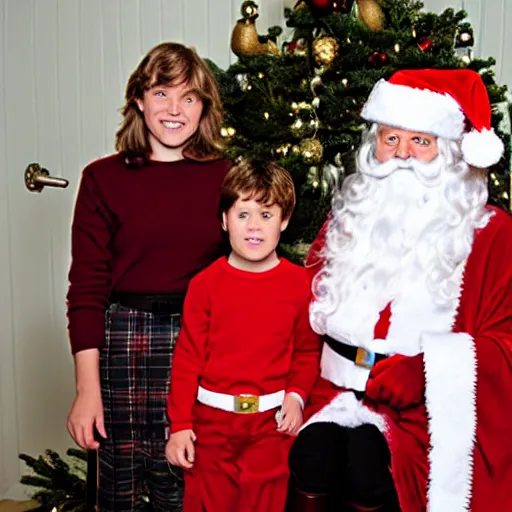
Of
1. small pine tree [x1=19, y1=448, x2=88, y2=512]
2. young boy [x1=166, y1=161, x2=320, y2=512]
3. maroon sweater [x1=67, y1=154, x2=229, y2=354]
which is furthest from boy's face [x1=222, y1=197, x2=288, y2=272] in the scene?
small pine tree [x1=19, y1=448, x2=88, y2=512]

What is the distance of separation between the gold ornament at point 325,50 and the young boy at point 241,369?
1.62 ft

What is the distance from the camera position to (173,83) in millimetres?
1675

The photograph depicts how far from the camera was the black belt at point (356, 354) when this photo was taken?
1644 millimetres

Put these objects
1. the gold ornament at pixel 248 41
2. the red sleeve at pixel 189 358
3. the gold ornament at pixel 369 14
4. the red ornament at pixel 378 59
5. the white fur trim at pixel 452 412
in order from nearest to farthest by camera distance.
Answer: the white fur trim at pixel 452 412 → the red sleeve at pixel 189 358 → the red ornament at pixel 378 59 → the gold ornament at pixel 369 14 → the gold ornament at pixel 248 41

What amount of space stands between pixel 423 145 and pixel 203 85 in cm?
52

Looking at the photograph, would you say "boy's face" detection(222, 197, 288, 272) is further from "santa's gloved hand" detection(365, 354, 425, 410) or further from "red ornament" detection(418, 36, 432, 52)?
"red ornament" detection(418, 36, 432, 52)

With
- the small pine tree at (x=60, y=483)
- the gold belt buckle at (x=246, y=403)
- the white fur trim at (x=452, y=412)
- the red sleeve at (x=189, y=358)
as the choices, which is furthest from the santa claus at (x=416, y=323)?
the small pine tree at (x=60, y=483)

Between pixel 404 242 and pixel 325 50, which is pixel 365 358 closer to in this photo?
pixel 404 242

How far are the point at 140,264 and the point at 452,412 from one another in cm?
75

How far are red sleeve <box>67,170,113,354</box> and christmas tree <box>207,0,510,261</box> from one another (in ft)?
1.41

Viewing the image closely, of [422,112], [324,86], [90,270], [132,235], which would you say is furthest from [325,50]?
[90,270]

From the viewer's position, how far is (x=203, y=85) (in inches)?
67.2

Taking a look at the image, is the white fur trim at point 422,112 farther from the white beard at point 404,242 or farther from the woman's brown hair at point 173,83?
the woman's brown hair at point 173,83

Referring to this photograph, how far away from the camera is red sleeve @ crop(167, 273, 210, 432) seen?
5.35 ft
